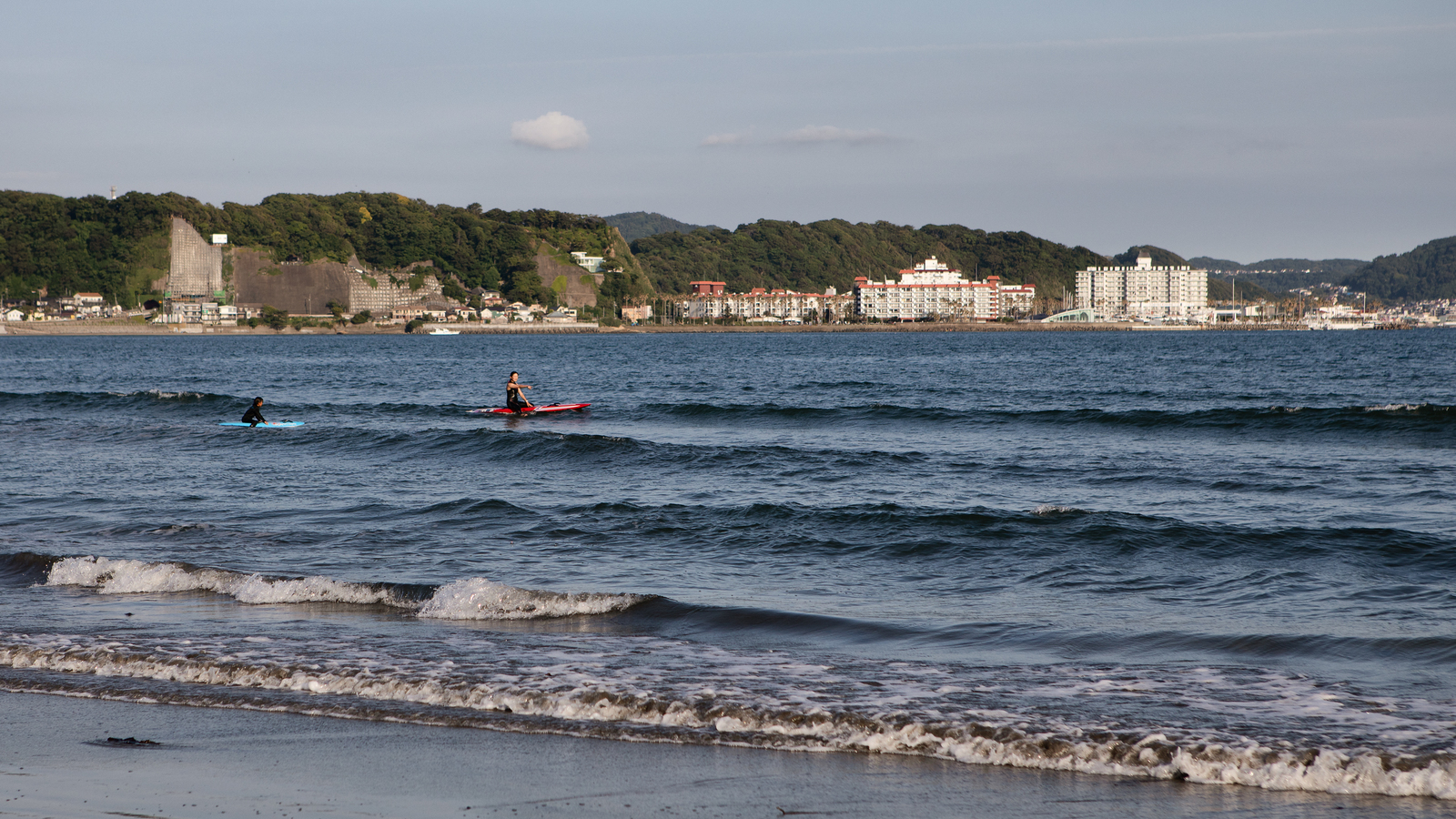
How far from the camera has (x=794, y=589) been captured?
9.84 m

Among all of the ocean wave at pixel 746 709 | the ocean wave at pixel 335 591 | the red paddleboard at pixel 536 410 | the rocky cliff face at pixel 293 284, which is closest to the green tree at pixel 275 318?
the rocky cliff face at pixel 293 284

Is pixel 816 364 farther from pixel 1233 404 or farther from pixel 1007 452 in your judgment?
pixel 1007 452

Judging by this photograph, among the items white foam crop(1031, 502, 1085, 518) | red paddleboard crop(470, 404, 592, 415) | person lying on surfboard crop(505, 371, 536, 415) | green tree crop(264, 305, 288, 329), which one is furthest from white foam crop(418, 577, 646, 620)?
green tree crop(264, 305, 288, 329)

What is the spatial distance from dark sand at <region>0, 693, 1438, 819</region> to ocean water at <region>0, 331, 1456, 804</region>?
0.79ft

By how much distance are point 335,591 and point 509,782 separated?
195 inches

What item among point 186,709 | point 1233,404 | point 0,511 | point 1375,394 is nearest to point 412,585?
point 186,709

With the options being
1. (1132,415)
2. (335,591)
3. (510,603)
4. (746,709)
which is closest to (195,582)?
(335,591)

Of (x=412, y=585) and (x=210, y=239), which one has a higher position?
(x=210, y=239)

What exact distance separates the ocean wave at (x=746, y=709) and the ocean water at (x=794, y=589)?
0.03 meters

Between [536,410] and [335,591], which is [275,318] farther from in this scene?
[335,591]

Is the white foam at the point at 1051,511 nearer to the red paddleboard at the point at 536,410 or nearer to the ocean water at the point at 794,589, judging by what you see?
the ocean water at the point at 794,589

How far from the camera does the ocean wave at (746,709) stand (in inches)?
206

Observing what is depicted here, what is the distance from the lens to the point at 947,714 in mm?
6004

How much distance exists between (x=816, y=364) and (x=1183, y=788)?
217 ft
